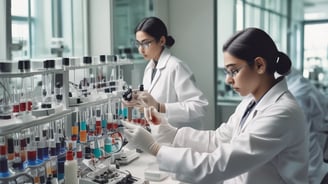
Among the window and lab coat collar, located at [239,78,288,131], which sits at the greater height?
the window

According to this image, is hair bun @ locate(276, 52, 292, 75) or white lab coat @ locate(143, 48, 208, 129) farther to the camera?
white lab coat @ locate(143, 48, 208, 129)

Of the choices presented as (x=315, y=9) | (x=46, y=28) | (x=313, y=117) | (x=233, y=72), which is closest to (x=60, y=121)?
(x=233, y=72)

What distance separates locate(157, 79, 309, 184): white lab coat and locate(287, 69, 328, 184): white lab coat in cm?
150

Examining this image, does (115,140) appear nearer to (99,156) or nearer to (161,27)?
(99,156)

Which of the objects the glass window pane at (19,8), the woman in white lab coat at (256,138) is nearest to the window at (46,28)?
the glass window pane at (19,8)

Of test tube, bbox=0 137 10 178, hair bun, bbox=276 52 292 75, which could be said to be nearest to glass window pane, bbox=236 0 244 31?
hair bun, bbox=276 52 292 75

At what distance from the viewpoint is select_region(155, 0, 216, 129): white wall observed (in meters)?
3.68

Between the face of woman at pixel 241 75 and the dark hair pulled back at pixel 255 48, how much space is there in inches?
0.8

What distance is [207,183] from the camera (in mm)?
1367

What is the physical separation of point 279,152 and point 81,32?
207 cm

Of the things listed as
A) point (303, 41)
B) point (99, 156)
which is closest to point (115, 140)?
point (99, 156)

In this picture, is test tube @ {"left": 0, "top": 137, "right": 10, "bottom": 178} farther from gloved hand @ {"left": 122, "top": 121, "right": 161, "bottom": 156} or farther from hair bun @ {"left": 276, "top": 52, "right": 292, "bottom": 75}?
hair bun @ {"left": 276, "top": 52, "right": 292, "bottom": 75}

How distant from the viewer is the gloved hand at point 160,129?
1.83 meters

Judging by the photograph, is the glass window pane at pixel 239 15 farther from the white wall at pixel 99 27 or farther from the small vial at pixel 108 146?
the small vial at pixel 108 146
